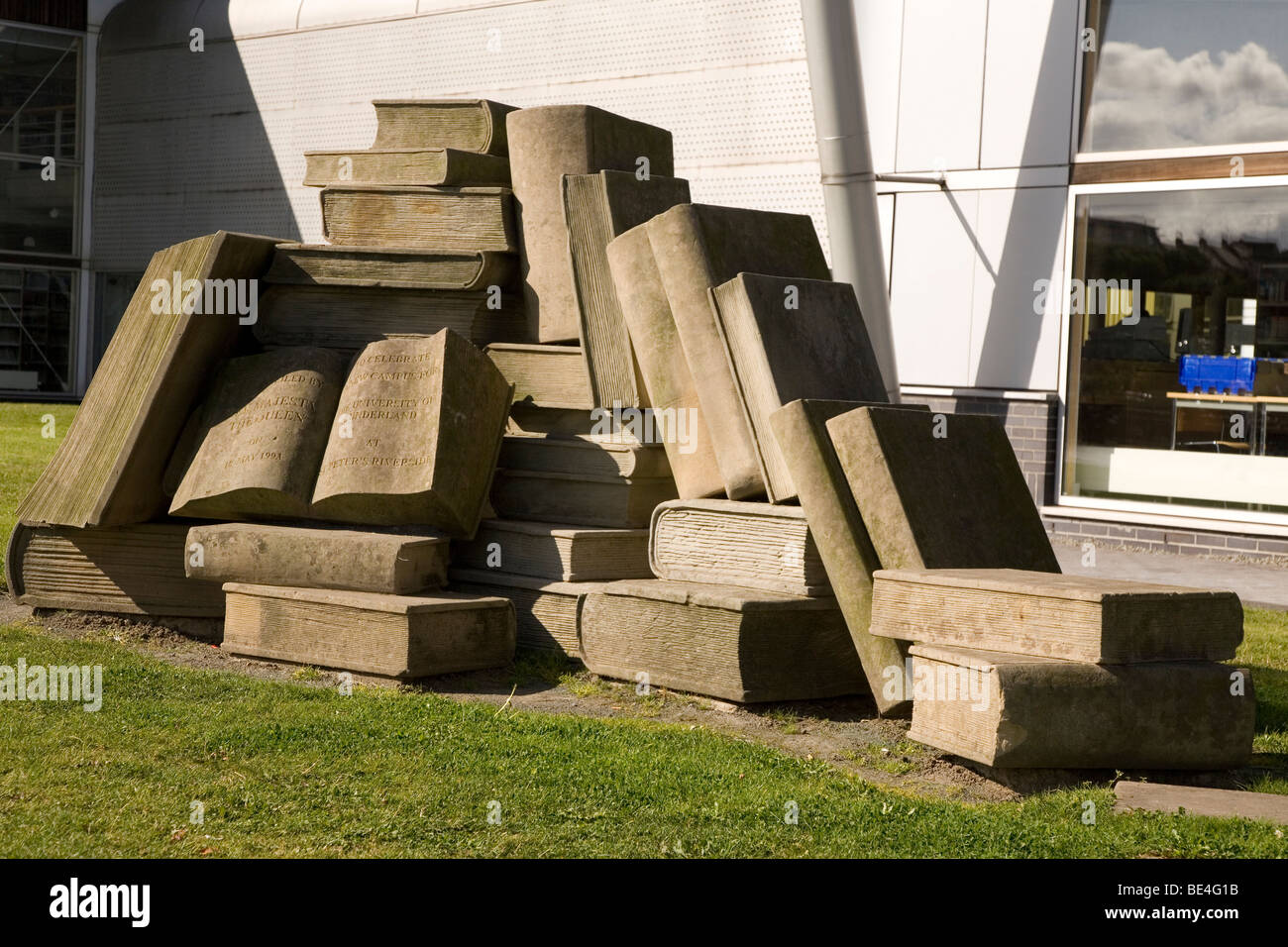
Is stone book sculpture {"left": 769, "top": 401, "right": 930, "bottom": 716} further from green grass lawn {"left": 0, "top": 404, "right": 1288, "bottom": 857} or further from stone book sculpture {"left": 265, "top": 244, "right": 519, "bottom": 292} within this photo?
stone book sculpture {"left": 265, "top": 244, "right": 519, "bottom": 292}

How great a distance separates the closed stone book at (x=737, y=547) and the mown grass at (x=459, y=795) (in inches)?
31.8

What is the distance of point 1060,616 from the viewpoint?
4.27 m

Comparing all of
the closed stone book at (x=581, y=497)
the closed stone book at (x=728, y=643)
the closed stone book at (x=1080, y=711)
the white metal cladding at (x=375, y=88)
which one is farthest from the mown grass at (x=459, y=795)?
the white metal cladding at (x=375, y=88)

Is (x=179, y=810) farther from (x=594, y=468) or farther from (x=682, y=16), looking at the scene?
(x=682, y=16)

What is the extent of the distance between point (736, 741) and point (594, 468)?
1904 millimetres

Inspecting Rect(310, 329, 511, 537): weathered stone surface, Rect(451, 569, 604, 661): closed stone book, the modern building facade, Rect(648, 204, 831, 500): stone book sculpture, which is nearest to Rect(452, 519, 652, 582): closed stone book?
Rect(451, 569, 604, 661): closed stone book

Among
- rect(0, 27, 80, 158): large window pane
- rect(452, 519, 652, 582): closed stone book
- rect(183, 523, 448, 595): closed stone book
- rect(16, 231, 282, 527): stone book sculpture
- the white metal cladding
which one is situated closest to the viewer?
rect(183, 523, 448, 595): closed stone book

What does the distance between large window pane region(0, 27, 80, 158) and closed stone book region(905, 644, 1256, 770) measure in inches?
843

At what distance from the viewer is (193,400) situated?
21.3 feet

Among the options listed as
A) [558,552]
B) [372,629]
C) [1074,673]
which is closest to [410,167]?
[558,552]

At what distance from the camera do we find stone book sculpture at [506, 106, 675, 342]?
689 centimetres

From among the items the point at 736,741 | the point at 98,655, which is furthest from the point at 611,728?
the point at 98,655

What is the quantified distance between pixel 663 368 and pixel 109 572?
2.77 meters

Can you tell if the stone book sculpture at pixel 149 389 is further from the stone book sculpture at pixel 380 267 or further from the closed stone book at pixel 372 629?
the closed stone book at pixel 372 629
